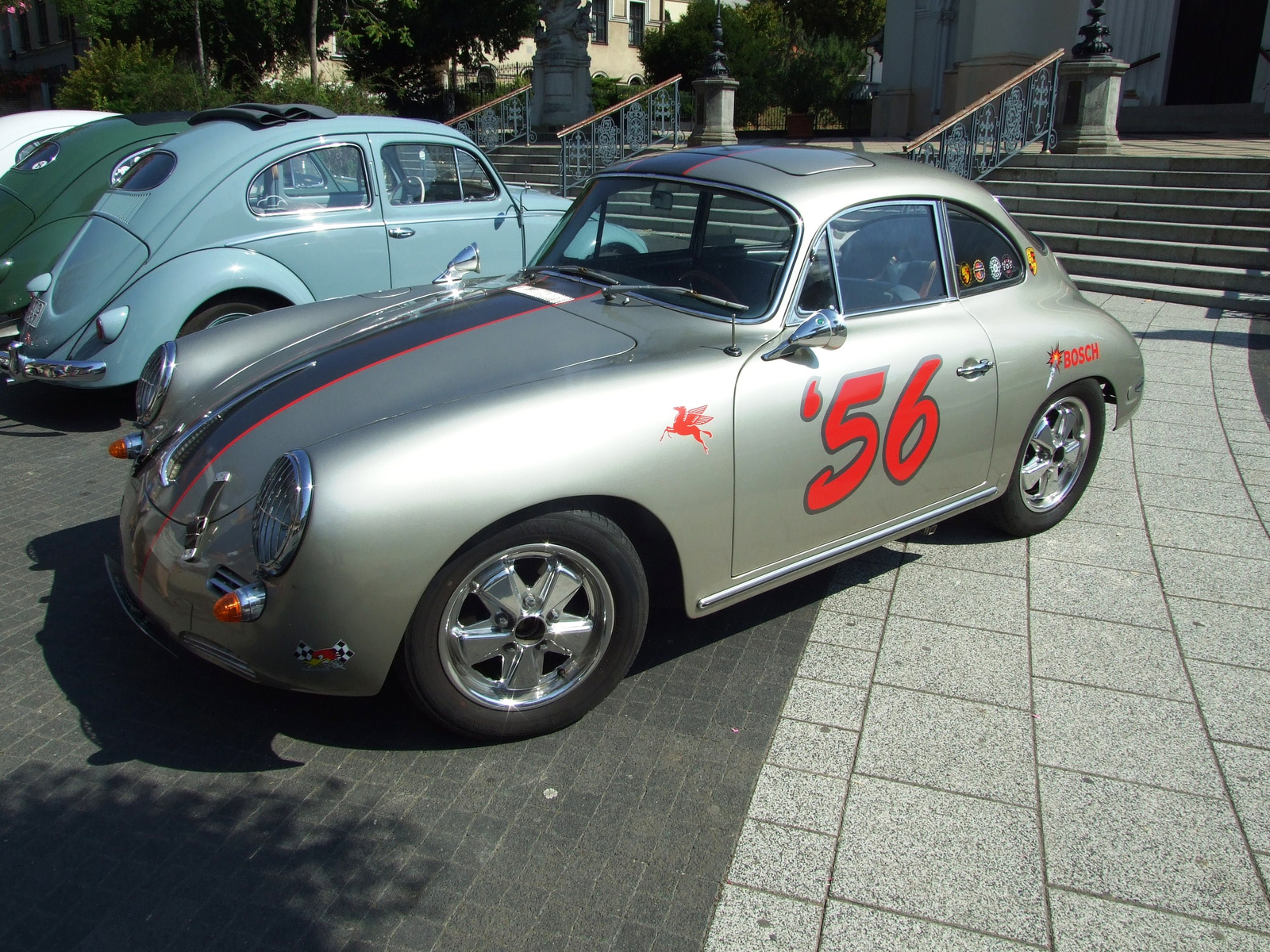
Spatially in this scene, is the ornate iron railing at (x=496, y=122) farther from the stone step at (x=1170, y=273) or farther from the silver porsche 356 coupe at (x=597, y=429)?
the silver porsche 356 coupe at (x=597, y=429)

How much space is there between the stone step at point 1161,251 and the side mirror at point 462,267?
9.26 metres

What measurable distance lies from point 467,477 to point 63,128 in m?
10.2

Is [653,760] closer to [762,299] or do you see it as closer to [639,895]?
[639,895]

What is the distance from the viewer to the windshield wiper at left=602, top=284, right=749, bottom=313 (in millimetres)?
3562

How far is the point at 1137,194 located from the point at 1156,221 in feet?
2.18

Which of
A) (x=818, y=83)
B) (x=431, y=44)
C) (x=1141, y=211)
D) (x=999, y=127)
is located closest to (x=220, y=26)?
(x=431, y=44)

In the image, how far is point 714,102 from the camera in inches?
724

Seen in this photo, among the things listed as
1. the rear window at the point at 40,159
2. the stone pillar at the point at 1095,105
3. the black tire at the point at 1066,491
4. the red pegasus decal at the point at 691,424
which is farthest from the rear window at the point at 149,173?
the stone pillar at the point at 1095,105

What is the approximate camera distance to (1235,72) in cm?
1809

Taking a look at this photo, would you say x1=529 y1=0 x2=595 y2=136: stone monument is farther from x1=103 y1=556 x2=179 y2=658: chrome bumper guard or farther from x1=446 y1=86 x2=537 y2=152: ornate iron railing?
x1=103 y1=556 x2=179 y2=658: chrome bumper guard

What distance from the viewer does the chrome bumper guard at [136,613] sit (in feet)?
9.74

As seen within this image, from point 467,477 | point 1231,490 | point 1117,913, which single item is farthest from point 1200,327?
point 467,477

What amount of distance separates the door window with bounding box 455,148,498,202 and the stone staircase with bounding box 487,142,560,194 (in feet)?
33.9

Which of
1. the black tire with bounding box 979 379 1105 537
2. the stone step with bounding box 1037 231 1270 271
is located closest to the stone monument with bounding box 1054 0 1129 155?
the stone step with bounding box 1037 231 1270 271
